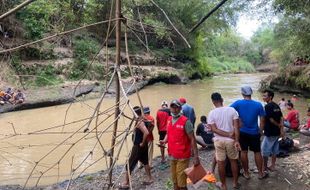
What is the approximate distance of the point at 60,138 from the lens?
11.9 metres

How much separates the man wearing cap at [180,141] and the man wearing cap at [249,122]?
47.1 inches

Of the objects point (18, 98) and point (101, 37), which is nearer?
point (18, 98)

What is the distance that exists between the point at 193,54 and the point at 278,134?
102ft

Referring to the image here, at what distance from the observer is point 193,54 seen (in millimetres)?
37562

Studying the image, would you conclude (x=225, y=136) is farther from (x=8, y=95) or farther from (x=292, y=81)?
(x=292, y=81)

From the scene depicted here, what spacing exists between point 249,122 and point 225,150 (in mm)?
705

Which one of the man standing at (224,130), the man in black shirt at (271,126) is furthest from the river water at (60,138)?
the man in black shirt at (271,126)

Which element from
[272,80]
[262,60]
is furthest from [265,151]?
[262,60]

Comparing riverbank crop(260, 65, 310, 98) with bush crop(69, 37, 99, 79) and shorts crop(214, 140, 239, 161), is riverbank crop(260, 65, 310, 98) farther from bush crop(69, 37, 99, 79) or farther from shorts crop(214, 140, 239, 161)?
shorts crop(214, 140, 239, 161)

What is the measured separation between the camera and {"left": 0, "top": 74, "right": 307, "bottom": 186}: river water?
5.95 ft

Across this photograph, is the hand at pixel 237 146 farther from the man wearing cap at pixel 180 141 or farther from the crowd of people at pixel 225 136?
the man wearing cap at pixel 180 141

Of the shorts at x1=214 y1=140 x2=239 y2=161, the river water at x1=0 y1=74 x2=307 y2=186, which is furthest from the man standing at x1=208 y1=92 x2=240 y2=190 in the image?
the river water at x1=0 y1=74 x2=307 y2=186

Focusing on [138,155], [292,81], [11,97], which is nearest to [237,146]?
[138,155]

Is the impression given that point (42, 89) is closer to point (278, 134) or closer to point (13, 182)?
point (13, 182)
